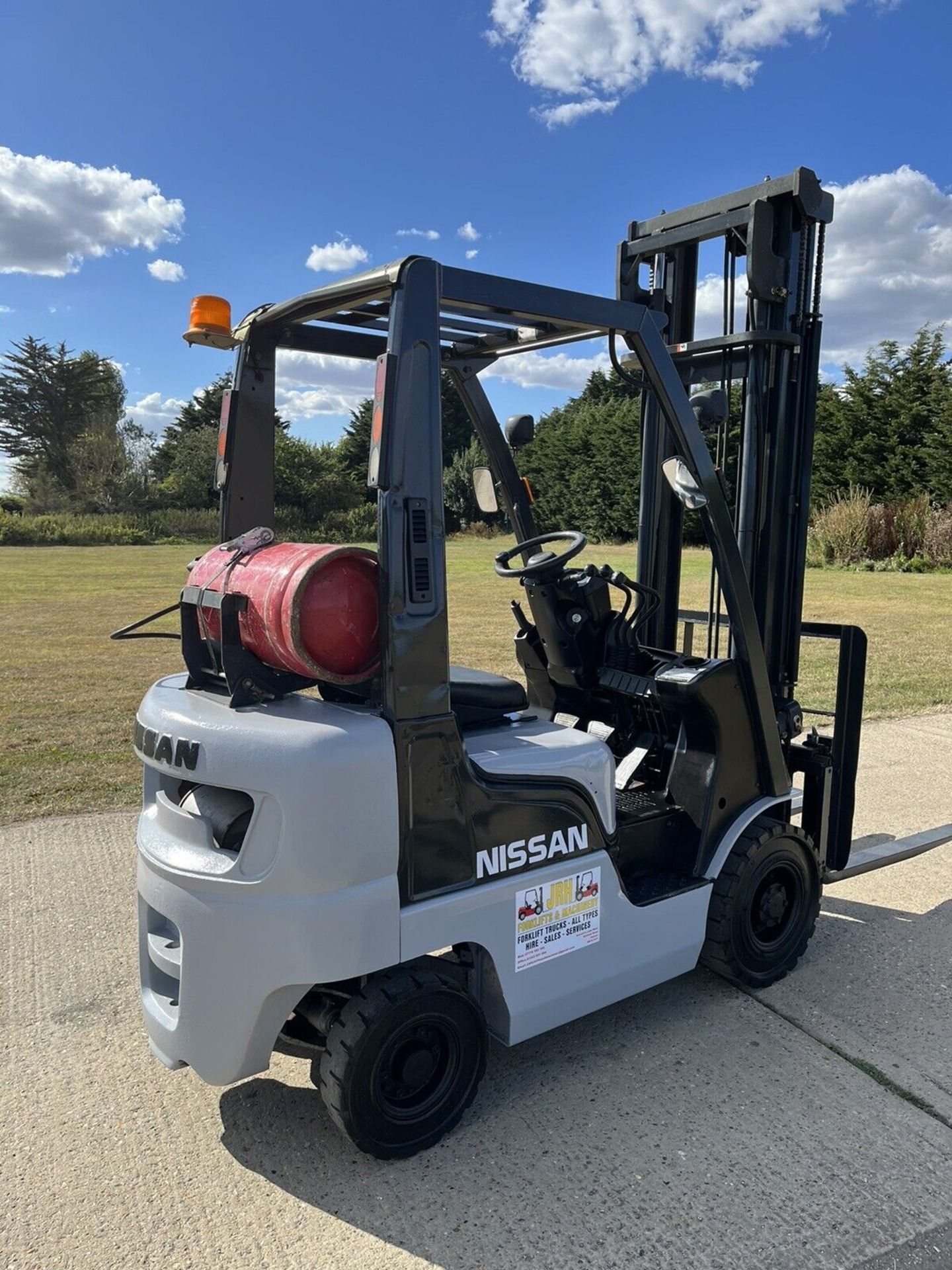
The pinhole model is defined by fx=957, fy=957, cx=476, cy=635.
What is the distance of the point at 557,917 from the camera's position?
9.46 ft

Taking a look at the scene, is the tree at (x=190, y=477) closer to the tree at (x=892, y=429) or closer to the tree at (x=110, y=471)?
the tree at (x=110, y=471)

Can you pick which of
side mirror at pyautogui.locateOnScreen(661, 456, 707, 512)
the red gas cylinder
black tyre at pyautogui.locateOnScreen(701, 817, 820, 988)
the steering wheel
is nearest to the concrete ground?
black tyre at pyautogui.locateOnScreen(701, 817, 820, 988)

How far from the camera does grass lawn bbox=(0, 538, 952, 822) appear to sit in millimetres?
6371

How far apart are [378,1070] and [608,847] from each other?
97cm

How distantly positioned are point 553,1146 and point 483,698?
131 cm

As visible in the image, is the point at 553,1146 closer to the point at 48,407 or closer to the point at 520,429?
the point at 520,429

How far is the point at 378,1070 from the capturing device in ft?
8.45

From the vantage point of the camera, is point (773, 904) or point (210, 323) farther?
point (773, 904)

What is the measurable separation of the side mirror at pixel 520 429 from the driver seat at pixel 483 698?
3.29 ft

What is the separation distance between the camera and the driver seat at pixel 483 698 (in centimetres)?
308

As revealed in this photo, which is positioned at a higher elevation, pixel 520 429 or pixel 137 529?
pixel 520 429

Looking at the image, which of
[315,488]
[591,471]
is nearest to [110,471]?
[315,488]

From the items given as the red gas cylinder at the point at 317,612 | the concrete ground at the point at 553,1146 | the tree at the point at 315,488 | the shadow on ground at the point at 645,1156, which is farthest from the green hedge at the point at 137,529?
the red gas cylinder at the point at 317,612

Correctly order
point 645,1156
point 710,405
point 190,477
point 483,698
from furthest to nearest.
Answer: point 190,477
point 710,405
point 483,698
point 645,1156
